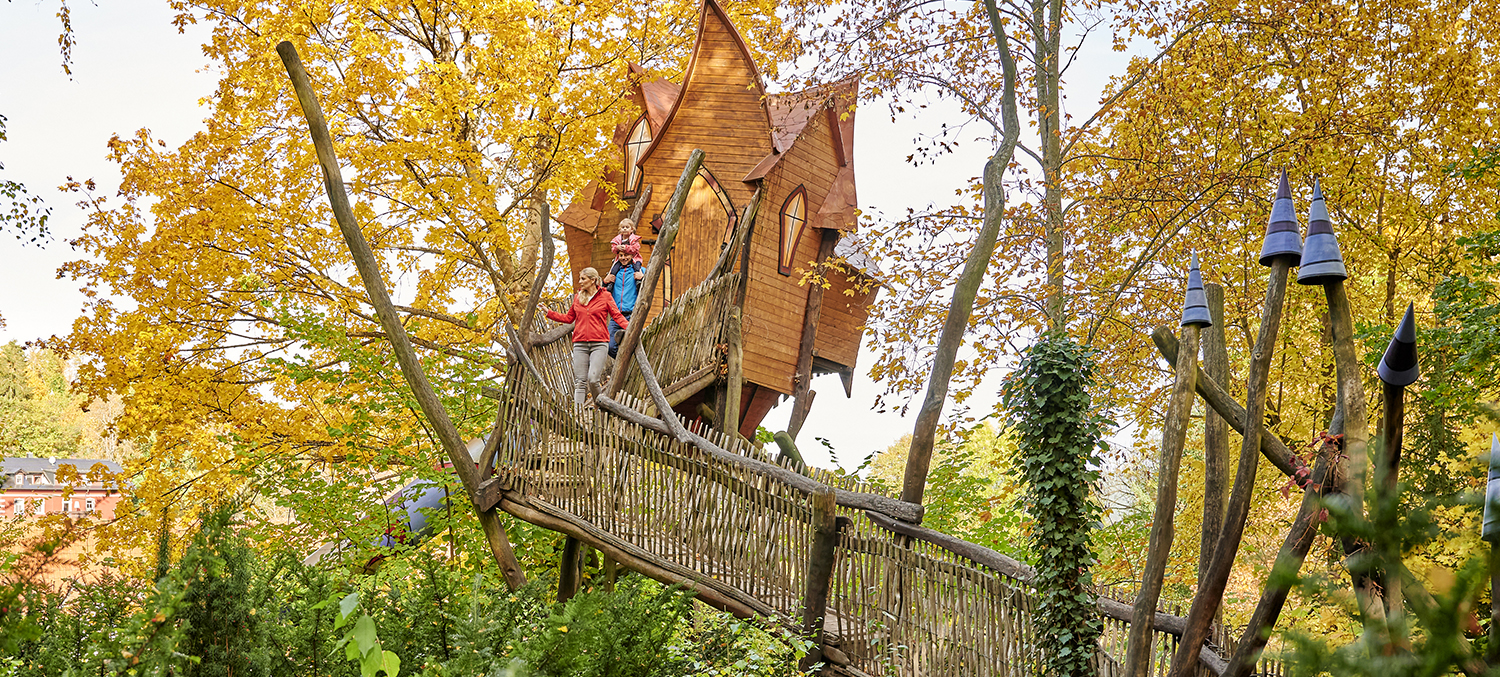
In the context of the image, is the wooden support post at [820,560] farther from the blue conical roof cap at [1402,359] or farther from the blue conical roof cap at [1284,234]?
the blue conical roof cap at [1402,359]

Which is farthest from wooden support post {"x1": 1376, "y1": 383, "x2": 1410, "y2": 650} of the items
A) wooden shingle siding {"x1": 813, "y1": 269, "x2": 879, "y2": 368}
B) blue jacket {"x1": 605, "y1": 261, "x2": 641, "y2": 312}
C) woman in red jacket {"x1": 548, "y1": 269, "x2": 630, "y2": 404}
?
wooden shingle siding {"x1": 813, "y1": 269, "x2": 879, "y2": 368}

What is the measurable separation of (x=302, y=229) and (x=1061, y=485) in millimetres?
11593

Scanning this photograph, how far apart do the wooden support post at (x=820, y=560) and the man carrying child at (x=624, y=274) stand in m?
4.66

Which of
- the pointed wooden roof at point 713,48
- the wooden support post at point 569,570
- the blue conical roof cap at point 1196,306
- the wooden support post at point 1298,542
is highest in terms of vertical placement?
the pointed wooden roof at point 713,48

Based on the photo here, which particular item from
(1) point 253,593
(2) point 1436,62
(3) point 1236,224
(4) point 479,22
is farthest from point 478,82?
(2) point 1436,62

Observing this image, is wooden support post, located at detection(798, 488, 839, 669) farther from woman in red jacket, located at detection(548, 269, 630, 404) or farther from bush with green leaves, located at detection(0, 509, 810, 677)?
woman in red jacket, located at detection(548, 269, 630, 404)

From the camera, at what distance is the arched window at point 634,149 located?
18.0 meters

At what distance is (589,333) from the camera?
10562 millimetres

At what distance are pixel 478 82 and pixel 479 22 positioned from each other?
933 mm

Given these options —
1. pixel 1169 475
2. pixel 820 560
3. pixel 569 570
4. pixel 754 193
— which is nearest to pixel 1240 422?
pixel 1169 475

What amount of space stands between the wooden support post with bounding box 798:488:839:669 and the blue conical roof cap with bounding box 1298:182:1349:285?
3.68 m

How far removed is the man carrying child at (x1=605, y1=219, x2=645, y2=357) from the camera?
11188 mm

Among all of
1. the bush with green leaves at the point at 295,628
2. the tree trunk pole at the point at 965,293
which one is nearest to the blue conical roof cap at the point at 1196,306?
the bush with green leaves at the point at 295,628

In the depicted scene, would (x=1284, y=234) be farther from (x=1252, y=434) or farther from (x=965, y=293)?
(x=965, y=293)
